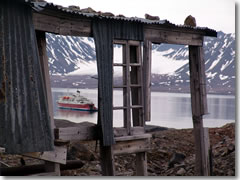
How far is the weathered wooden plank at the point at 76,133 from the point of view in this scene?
725 cm

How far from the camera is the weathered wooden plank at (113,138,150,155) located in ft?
26.0

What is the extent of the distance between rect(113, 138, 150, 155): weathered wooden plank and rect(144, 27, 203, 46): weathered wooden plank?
A: 174 centimetres

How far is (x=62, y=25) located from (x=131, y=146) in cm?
234

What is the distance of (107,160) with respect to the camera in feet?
Result: 25.5

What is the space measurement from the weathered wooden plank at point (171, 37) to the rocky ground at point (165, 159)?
2510 mm

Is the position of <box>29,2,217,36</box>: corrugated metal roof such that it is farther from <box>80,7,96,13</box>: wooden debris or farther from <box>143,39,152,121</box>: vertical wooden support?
<box>143,39,152,121</box>: vertical wooden support

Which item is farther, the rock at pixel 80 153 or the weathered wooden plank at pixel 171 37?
the rock at pixel 80 153

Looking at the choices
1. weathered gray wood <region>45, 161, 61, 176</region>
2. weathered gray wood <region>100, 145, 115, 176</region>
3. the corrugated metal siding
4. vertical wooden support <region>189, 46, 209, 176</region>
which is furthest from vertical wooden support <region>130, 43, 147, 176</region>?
weathered gray wood <region>45, 161, 61, 176</region>

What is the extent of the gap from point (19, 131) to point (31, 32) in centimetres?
128

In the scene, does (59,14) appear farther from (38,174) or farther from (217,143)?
(217,143)

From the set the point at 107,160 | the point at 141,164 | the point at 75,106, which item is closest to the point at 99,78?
the point at 107,160

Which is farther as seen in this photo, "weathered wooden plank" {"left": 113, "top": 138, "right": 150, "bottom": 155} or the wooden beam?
"weathered wooden plank" {"left": 113, "top": 138, "right": 150, "bottom": 155}

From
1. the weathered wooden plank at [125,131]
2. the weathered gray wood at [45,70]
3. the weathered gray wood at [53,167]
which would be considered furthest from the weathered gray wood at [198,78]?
the weathered gray wood at [53,167]

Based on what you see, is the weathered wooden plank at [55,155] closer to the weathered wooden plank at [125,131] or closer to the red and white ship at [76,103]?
the weathered wooden plank at [125,131]
